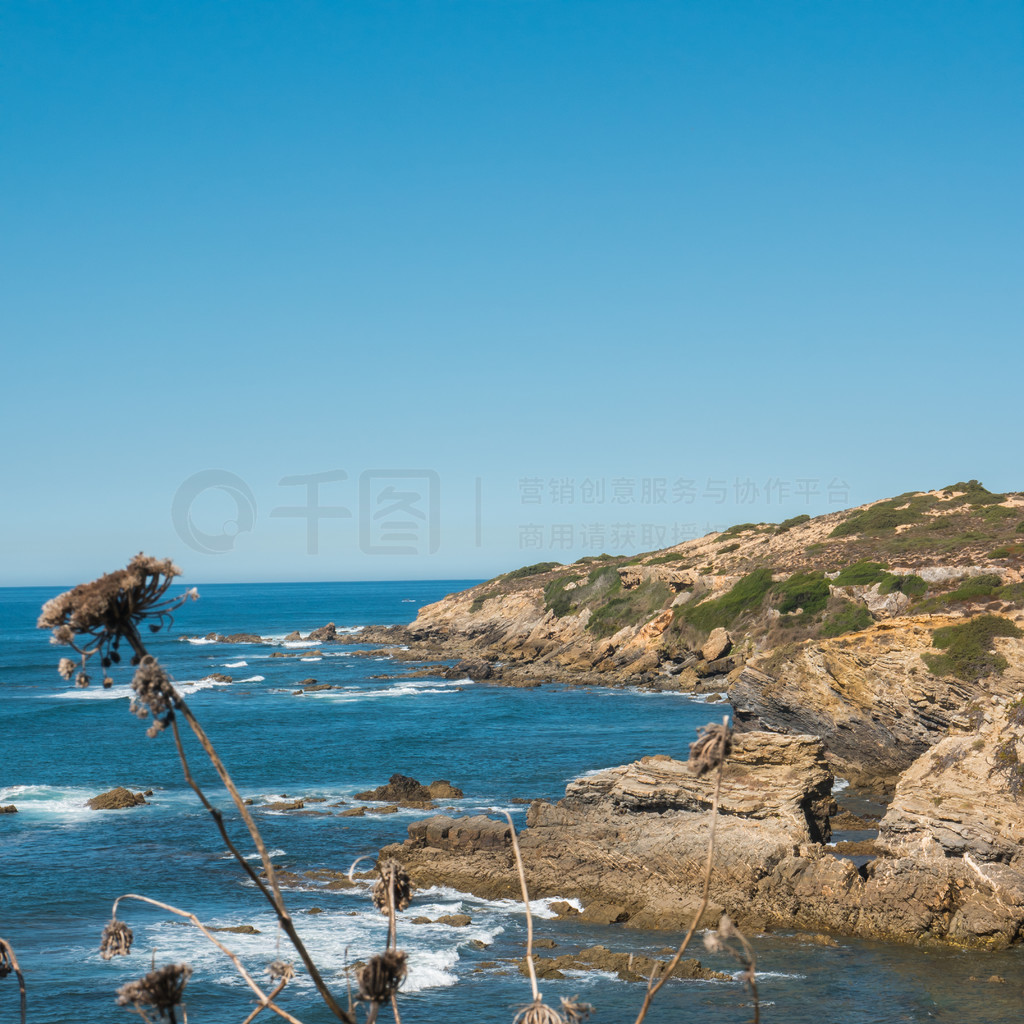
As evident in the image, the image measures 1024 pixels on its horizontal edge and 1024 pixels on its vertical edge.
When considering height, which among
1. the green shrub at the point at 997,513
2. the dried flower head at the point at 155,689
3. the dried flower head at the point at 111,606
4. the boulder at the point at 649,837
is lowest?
the boulder at the point at 649,837

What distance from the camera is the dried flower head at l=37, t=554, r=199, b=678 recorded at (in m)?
4.46

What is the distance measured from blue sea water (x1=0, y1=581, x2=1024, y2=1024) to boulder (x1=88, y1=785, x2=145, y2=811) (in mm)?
638

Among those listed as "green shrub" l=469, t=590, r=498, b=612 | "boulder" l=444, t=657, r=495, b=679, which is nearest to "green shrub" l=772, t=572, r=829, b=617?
"boulder" l=444, t=657, r=495, b=679

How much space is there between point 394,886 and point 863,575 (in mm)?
69383

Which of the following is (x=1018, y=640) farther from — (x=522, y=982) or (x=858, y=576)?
(x=858, y=576)

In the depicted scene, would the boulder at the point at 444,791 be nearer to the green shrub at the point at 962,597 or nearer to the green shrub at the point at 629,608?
the green shrub at the point at 962,597

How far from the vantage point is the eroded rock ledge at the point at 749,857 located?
81.6ft

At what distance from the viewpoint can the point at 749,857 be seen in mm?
27500

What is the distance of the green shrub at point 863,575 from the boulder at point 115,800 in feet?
167

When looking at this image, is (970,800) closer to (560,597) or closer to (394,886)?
(394,886)

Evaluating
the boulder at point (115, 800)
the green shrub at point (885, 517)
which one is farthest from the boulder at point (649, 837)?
the green shrub at point (885, 517)

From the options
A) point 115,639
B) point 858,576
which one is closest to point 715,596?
point 858,576

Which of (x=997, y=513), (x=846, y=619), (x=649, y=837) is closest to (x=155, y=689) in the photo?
(x=649, y=837)

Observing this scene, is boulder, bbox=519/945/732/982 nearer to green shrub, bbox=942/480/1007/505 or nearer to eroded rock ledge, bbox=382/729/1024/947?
eroded rock ledge, bbox=382/729/1024/947
